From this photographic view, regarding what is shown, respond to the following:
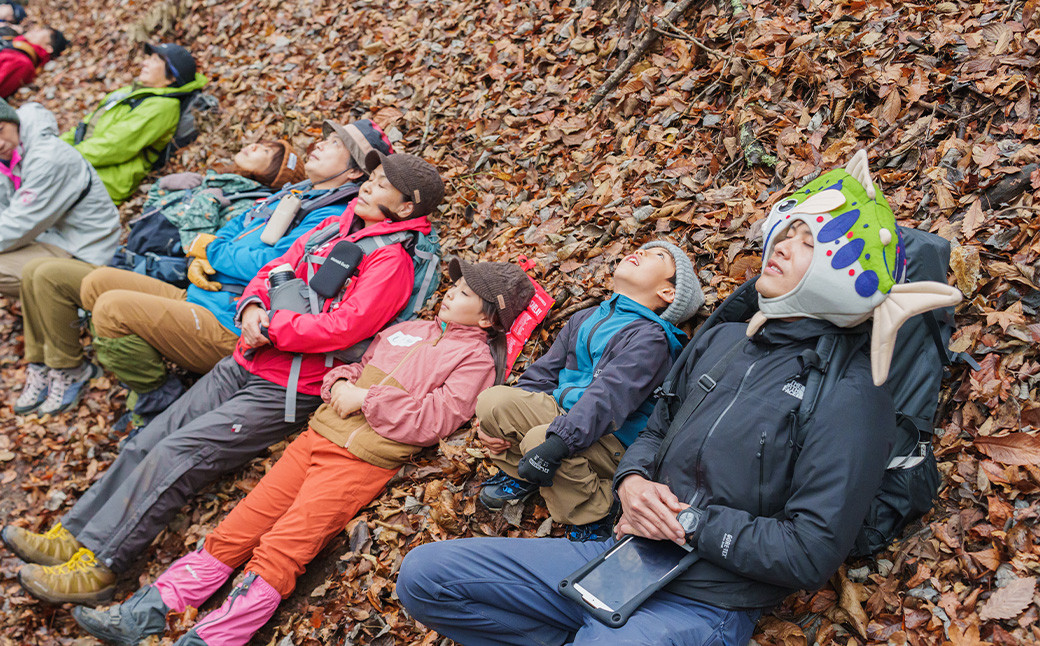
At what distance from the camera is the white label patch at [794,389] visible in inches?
123

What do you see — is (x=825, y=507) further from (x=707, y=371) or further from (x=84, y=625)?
(x=84, y=625)

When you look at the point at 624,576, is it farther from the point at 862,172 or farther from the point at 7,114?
the point at 7,114

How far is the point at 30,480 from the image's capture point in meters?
6.30

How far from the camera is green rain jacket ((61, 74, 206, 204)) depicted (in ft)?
26.4

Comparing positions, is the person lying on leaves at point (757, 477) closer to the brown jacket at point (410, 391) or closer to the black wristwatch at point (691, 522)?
the black wristwatch at point (691, 522)

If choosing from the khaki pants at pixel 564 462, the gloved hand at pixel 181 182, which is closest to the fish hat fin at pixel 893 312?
the khaki pants at pixel 564 462

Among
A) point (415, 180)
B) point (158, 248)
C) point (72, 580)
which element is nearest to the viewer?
point (72, 580)

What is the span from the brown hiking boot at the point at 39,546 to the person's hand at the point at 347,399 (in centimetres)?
241

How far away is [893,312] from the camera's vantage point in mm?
2980

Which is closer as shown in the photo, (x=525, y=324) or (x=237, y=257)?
(x=525, y=324)

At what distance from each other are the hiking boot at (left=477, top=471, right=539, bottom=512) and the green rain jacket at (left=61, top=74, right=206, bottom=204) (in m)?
6.64

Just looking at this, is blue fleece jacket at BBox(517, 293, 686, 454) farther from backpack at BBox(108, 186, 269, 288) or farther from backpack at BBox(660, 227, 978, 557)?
backpack at BBox(108, 186, 269, 288)

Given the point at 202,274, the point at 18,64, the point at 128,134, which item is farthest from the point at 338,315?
the point at 18,64

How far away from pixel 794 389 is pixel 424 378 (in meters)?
2.56
